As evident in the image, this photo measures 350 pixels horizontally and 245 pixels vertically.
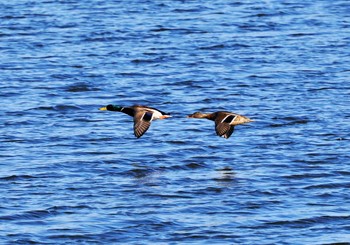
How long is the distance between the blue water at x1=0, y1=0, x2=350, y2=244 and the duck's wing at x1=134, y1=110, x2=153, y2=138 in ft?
1.27

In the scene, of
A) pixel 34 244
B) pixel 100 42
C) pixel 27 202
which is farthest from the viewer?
pixel 100 42

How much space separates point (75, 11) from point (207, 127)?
13.6 m

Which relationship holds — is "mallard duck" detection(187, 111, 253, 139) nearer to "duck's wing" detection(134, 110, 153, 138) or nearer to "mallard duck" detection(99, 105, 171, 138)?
"mallard duck" detection(99, 105, 171, 138)

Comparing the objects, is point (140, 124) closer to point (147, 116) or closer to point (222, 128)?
point (147, 116)

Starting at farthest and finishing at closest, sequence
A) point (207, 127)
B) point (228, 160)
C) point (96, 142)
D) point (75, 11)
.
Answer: point (75, 11), point (207, 127), point (96, 142), point (228, 160)

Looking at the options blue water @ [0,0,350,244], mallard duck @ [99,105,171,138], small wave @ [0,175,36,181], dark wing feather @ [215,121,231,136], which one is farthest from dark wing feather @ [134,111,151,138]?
small wave @ [0,175,36,181]

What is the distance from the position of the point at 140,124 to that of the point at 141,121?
0.12 meters

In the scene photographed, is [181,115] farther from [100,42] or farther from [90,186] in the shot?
[100,42]

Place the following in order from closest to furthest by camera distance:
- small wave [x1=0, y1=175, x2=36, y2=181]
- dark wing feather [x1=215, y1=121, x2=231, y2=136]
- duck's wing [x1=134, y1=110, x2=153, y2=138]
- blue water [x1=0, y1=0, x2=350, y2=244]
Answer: blue water [x1=0, y1=0, x2=350, y2=244] → small wave [x1=0, y1=175, x2=36, y2=181] → duck's wing [x1=134, y1=110, x2=153, y2=138] → dark wing feather [x1=215, y1=121, x2=231, y2=136]

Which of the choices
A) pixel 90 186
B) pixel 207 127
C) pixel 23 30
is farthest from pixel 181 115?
pixel 23 30

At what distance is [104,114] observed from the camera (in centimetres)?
2020

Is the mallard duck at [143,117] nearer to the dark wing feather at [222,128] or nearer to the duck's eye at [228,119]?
the dark wing feather at [222,128]

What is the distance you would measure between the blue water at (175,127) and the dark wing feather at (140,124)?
0.38 metres

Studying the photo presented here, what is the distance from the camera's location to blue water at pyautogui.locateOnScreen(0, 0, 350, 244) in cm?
1360
